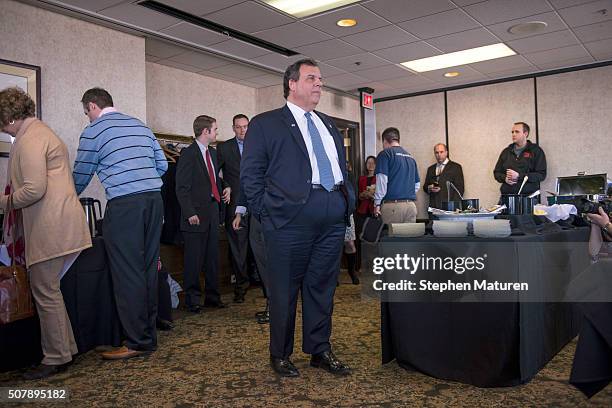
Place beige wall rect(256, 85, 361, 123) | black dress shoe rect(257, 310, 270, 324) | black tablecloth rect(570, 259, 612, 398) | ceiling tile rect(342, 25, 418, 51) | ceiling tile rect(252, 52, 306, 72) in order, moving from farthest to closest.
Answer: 1. beige wall rect(256, 85, 361, 123)
2. ceiling tile rect(252, 52, 306, 72)
3. ceiling tile rect(342, 25, 418, 51)
4. black dress shoe rect(257, 310, 270, 324)
5. black tablecloth rect(570, 259, 612, 398)

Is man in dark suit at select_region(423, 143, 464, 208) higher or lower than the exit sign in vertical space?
lower

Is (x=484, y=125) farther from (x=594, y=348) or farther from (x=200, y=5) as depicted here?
(x=594, y=348)

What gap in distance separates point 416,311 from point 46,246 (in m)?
1.89

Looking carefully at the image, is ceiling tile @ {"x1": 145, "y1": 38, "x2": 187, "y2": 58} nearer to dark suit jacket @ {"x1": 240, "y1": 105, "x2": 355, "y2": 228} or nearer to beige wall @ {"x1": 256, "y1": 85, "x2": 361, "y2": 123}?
beige wall @ {"x1": 256, "y1": 85, "x2": 361, "y2": 123}

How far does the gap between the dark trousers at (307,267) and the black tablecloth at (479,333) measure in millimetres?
299

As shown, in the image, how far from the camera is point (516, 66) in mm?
6996

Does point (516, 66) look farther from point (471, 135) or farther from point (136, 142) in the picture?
point (136, 142)

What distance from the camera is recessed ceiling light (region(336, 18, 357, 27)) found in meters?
5.02

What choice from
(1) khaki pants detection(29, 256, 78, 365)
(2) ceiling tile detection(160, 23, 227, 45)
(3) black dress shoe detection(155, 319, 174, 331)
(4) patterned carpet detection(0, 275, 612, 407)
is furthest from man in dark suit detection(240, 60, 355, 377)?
(2) ceiling tile detection(160, 23, 227, 45)

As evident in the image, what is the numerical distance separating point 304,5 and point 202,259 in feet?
8.14

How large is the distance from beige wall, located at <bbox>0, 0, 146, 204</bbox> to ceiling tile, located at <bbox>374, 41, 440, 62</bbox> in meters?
2.81

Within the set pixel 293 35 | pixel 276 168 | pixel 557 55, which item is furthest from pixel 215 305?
pixel 557 55

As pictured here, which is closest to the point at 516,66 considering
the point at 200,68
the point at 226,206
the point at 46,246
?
the point at 200,68

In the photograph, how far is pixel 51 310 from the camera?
8.81 feet
